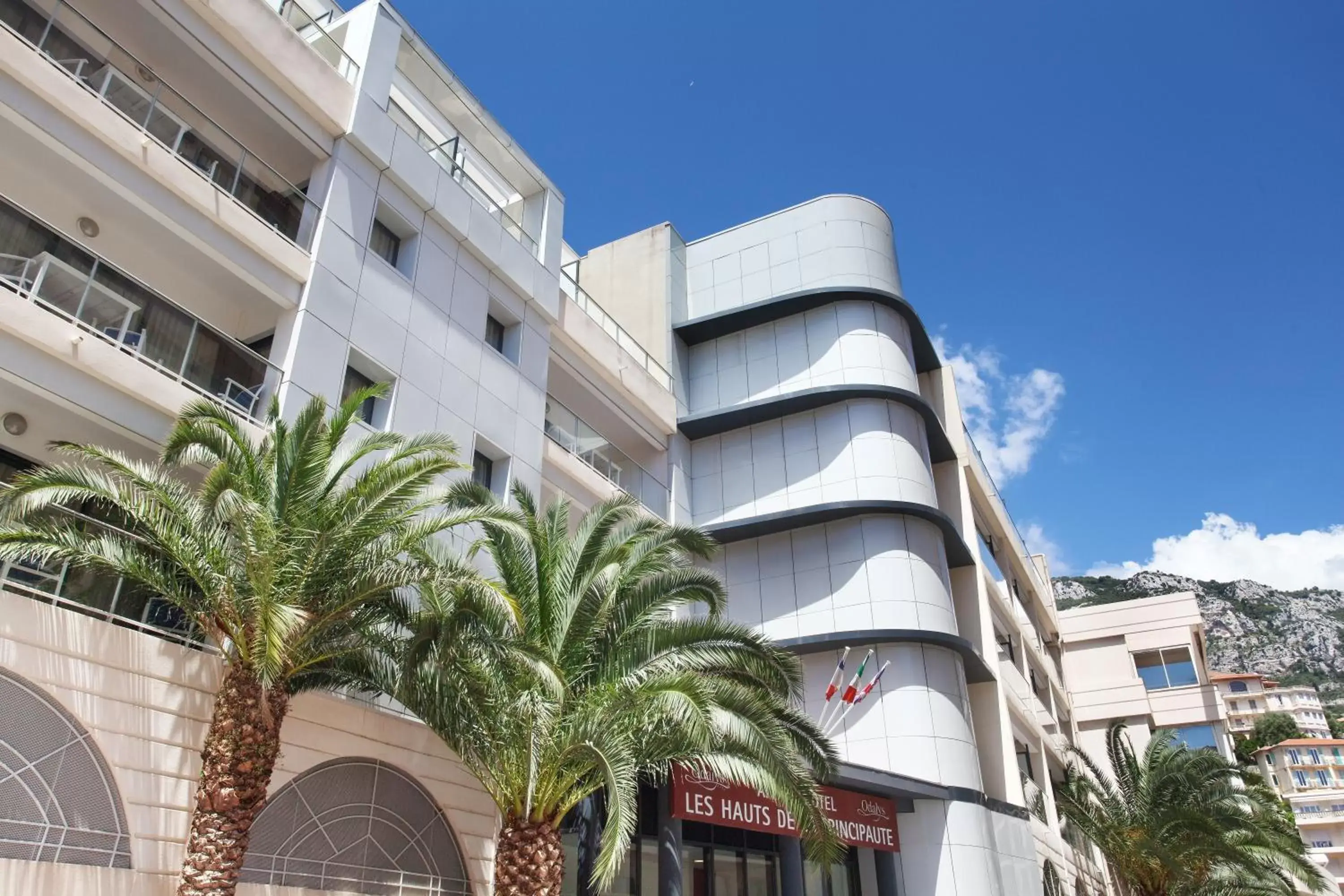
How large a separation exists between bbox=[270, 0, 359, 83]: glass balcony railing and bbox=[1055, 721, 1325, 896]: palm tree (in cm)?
2915

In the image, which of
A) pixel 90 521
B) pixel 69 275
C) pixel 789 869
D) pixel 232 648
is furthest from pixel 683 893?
pixel 69 275

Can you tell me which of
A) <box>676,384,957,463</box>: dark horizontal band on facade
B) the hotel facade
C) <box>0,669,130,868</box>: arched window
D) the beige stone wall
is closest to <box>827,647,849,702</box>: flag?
the hotel facade

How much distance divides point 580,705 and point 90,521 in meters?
6.38

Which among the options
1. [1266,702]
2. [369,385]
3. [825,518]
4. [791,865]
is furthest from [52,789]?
[1266,702]

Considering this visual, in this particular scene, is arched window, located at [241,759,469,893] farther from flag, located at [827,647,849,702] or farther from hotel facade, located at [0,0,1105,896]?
flag, located at [827,647,849,702]

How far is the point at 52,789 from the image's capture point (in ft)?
33.1

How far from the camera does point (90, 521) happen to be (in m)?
11.3

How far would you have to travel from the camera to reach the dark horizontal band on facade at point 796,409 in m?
26.5

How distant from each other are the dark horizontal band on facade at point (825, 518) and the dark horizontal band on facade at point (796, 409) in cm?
276

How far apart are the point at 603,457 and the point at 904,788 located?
1061cm

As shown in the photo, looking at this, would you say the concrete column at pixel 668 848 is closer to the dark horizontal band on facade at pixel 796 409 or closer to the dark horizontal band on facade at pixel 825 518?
the dark horizontal band on facade at pixel 825 518

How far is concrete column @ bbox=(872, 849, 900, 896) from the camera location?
2217 cm

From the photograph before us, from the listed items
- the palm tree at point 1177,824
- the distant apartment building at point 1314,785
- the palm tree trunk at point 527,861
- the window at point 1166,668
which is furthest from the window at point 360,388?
the distant apartment building at point 1314,785

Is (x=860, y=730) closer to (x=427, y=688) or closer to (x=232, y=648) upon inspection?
(x=427, y=688)
